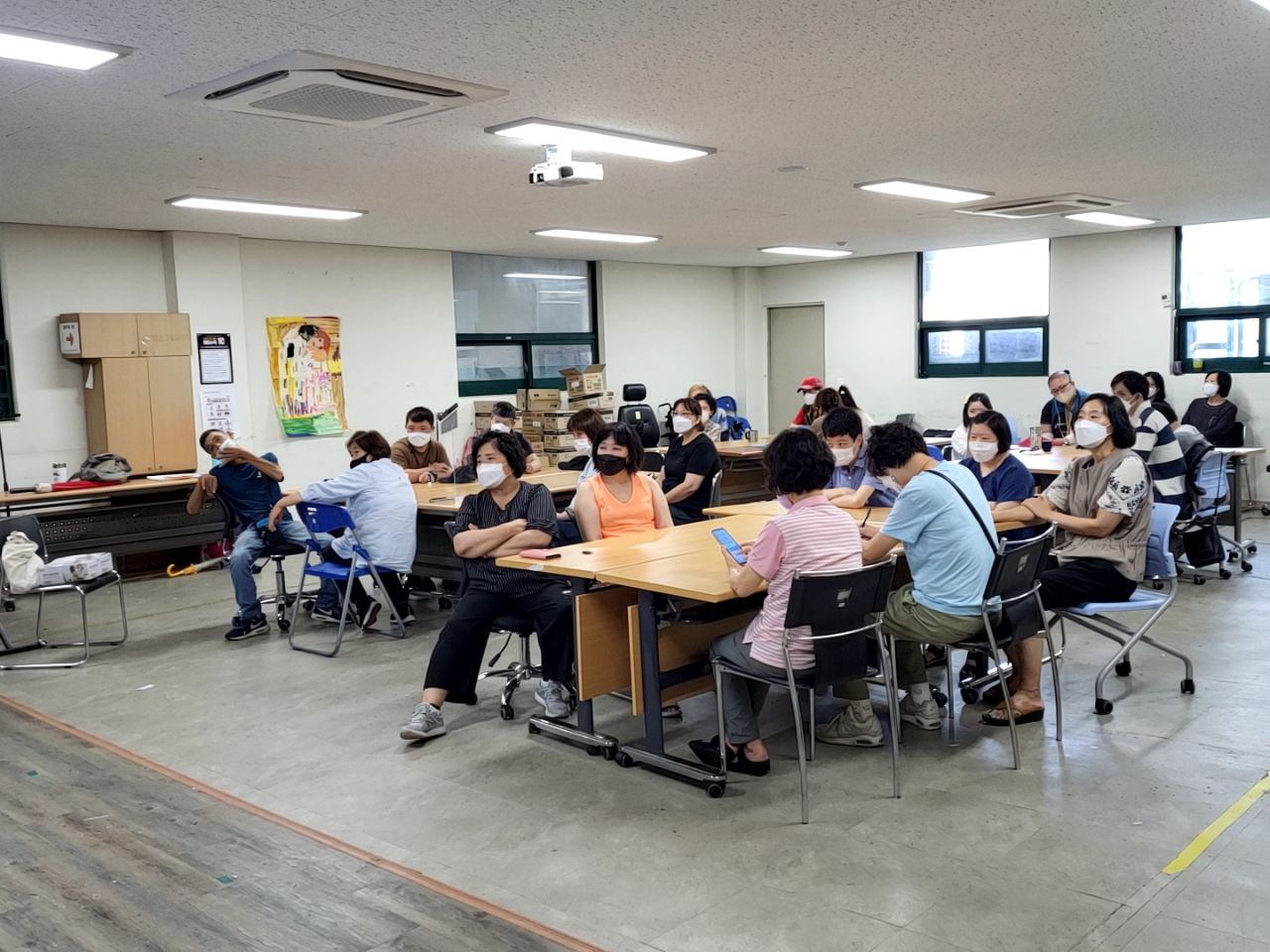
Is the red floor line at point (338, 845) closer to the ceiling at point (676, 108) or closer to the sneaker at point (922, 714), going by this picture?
the sneaker at point (922, 714)

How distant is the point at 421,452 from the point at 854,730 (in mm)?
4235

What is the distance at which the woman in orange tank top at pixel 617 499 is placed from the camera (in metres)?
4.77

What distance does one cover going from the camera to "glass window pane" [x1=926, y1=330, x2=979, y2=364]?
11.9 m

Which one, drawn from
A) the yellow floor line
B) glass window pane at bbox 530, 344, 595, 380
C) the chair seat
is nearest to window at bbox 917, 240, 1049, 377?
glass window pane at bbox 530, 344, 595, 380

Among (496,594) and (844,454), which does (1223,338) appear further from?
(496,594)

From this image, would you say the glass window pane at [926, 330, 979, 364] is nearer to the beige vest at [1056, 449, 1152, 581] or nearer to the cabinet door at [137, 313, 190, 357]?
the beige vest at [1056, 449, 1152, 581]

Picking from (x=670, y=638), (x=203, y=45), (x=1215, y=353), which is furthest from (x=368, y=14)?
(x=1215, y=353)

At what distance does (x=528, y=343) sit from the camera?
38.1ft

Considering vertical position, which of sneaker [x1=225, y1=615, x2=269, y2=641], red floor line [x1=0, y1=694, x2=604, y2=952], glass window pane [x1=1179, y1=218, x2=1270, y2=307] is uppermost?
glass window pane [x1=1179, y1=218, x2=1270, y2=307]

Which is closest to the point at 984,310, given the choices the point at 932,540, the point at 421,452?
the point at 421,452

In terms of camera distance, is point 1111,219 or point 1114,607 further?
point 1111,219

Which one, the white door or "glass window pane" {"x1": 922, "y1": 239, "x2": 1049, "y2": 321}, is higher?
"glass window pane" {"x1": 922, "y1": 239, "x2": 1049, "y2": 321}

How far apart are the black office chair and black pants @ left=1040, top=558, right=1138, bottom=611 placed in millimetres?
6692

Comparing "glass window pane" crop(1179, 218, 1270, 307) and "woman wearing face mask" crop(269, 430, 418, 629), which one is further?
"glass window pane" crop(1179, 218, 1270, 307)
